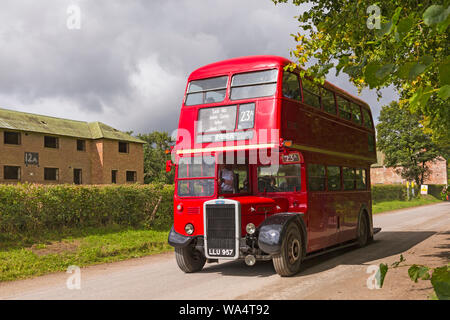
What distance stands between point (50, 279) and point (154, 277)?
2316 mm

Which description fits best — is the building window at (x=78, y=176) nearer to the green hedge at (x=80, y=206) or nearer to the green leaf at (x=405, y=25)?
the green hedge at (x=80, y=206)

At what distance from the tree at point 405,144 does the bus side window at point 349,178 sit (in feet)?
148

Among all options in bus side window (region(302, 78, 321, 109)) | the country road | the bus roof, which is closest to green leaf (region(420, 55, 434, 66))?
the country road

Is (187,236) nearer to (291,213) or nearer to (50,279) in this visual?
(291,213)

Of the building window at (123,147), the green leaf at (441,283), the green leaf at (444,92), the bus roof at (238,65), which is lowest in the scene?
the green leaf at (441,283)

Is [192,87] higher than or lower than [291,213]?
higher

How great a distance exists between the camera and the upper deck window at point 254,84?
8773 millimetres

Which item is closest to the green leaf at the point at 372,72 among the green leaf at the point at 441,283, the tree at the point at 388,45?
the tree at the point at 388,45

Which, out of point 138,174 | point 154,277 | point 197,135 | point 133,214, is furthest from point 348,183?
point 138,174

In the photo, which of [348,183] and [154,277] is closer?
[154,277]

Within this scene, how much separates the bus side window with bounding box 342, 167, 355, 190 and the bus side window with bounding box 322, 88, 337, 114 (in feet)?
5.89

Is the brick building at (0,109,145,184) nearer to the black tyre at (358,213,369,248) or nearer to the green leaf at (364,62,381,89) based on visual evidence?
the black tyre at (358,213,369,248)

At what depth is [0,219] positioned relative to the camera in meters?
11.7

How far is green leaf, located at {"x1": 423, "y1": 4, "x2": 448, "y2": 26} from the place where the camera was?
5.68 feet
